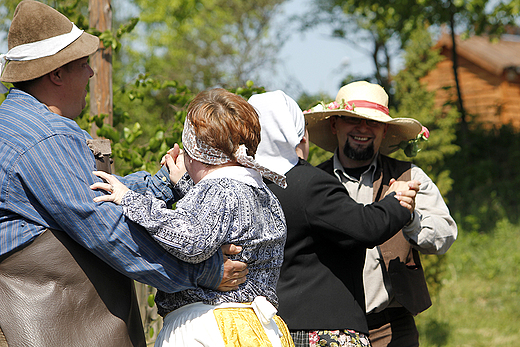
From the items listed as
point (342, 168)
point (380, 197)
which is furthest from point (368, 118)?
point (380, 197)

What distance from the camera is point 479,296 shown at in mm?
7211

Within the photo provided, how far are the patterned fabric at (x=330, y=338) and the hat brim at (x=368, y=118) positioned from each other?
1.27m

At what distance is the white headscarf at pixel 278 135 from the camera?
7.56ft

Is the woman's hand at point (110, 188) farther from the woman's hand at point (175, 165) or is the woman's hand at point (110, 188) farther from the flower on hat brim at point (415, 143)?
the flower on hat brim at point (415, 143)

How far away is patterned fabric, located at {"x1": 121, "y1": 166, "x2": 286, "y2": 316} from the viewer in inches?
64.3

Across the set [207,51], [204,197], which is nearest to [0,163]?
[204,197]

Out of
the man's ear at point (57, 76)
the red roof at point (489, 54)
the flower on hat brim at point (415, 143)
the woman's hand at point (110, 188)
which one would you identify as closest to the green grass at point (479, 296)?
the flower on hat brim at point (415, 143)

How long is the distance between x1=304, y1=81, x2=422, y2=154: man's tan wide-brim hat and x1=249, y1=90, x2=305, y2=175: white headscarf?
0.73 metres

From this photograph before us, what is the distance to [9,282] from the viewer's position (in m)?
1.64

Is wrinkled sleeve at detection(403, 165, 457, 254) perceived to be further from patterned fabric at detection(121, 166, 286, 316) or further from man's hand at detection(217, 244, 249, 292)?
man's hand at detection(217, 244, 249, 292)

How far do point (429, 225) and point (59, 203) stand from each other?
6.14 feet

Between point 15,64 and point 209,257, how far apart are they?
96 centimetres

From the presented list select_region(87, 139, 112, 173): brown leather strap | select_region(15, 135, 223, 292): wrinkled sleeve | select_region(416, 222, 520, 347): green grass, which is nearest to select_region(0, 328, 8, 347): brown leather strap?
select_region(15, 135, 223, 292): wrinkled sleeve

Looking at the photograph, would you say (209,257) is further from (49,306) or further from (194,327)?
(49,306)
